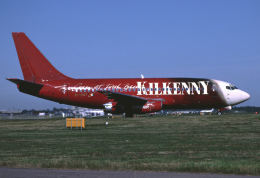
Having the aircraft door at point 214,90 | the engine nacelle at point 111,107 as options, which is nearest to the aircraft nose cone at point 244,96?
the aircraft door at point 214,90

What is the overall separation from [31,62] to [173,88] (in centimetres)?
1650

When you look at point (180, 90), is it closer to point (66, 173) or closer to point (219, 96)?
point (219, 96)

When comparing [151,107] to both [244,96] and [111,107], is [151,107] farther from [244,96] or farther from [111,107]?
[244,96]

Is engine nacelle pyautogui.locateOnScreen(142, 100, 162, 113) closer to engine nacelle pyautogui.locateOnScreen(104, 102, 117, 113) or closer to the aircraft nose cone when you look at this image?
engine nacelle pyautogui.locateOnScreen(104, 102, 117, 113)

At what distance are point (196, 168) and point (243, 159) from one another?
315cm

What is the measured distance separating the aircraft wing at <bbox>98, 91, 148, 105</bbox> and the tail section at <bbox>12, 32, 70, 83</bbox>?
7.79 m

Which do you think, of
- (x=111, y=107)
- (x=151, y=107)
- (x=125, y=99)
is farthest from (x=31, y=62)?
(x=151, y=107)

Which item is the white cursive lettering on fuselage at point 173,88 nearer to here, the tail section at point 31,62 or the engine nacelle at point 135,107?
the engine nacelle at point 135,107

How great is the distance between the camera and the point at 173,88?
45.6 m

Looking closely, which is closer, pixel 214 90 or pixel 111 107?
pixel 111 107

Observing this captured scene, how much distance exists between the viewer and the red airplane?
45438mm

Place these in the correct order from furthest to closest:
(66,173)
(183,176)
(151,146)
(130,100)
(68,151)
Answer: (130,100), (151,146), (68,151), (66,173), (183,176)

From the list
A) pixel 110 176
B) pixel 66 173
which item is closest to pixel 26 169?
pixel 66 173

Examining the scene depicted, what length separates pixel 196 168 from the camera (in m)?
12.5
